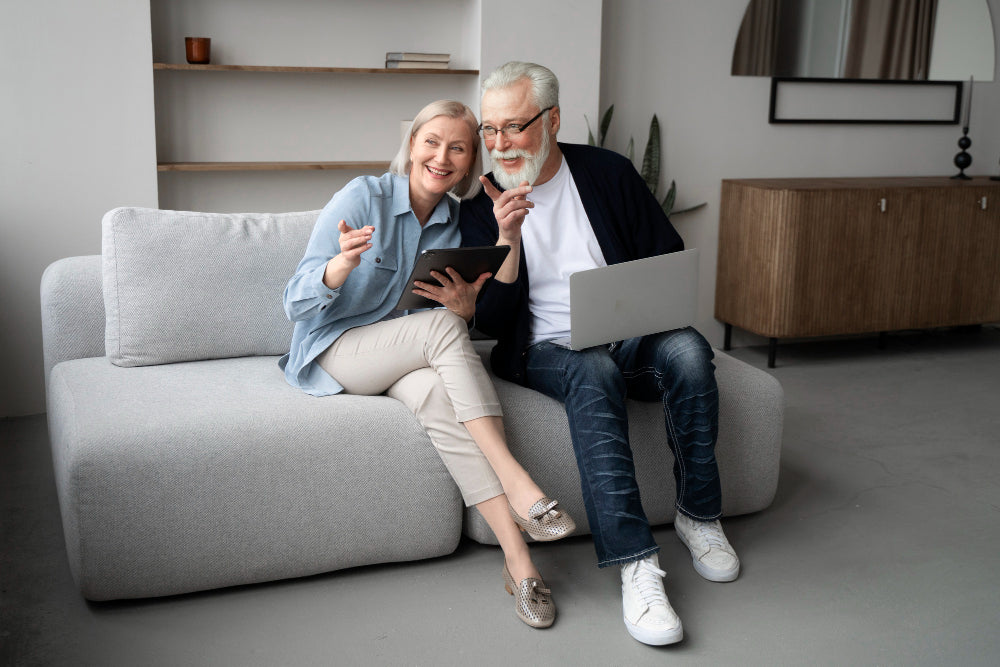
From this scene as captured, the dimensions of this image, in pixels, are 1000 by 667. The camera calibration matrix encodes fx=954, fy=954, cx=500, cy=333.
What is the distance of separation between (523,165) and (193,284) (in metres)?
0.89

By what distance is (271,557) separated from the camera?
2.05 metres

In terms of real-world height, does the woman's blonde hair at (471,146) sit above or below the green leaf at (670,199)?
above

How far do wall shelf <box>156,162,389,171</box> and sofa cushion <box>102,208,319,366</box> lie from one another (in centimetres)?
100

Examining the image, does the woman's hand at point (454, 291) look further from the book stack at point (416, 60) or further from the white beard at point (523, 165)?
the book stack at point (416, 60)

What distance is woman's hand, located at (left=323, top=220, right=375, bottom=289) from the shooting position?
6.55ft

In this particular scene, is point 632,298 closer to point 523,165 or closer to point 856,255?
point 523,165

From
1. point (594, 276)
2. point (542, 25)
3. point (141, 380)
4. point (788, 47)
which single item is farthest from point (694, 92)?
point (141, 380)

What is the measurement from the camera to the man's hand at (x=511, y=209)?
2.07 meters

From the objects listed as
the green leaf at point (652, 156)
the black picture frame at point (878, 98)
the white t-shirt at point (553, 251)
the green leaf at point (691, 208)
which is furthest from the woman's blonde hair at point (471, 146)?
the black picture frame at point (878, 98)

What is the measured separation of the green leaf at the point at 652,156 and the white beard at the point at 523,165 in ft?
6.12

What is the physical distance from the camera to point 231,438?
6.54 feet

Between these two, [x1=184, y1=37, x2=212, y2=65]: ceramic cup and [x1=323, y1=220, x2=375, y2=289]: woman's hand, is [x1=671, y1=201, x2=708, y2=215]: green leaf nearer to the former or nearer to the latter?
[x1=184, y1=37, x2=212, y2=65]: ceramic cup

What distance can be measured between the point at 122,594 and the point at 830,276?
120 inches

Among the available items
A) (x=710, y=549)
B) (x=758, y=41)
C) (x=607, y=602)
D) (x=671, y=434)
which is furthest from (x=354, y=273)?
(x=758, y=41)
